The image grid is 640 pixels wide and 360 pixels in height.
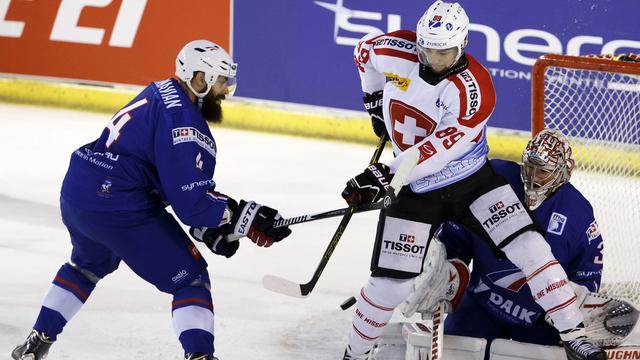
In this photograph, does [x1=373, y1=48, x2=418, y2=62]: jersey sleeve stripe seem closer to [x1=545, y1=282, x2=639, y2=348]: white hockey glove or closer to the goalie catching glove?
the goalie catching glove

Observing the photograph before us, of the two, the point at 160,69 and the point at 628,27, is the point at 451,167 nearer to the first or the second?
the point at 628,27

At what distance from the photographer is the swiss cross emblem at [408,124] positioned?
11.7 ft

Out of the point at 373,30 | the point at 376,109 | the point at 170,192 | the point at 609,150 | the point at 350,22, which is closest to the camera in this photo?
the point at 170,192

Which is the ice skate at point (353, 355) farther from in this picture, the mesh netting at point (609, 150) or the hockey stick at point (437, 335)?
the mesh netting at point (609, 150)

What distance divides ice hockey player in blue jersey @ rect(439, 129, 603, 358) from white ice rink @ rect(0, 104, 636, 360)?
500 mm

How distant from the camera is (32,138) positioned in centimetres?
674

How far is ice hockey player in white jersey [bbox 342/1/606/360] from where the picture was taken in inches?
137

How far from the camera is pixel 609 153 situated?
4.89m

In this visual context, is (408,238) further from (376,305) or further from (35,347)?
(35,347)

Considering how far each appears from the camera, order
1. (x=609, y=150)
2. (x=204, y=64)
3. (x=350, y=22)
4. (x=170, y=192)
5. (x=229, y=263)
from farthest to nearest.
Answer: (x=350, y=22), (x=609, y=150), (x=229, y=263), (x=204, y=64), (x=170, y=192)

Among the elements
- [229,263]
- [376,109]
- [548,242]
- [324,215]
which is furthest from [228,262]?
[548,242]

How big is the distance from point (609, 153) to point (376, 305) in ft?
5.68

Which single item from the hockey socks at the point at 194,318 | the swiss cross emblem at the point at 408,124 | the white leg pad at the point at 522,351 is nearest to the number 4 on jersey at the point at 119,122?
the hockey socks at the point at 194,318

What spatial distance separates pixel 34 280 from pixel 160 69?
110 inches
